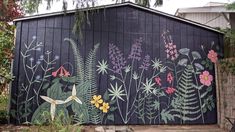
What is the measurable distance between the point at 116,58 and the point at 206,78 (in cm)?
242

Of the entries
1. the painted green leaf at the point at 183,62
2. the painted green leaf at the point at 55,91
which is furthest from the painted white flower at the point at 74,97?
the painted green leaf at the point at 183,62

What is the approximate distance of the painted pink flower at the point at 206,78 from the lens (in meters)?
6.83

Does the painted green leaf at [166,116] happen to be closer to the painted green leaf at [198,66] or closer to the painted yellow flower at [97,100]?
the painted green leaf at [198,66]

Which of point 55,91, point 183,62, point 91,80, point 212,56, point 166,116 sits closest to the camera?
point 55,91

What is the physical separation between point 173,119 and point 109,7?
3.27m

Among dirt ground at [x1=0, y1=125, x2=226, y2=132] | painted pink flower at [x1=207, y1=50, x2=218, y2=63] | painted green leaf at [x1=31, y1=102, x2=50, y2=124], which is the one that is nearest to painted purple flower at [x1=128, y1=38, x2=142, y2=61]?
dirt ground at [x1=0, y1=125, x2=226, y2=132]

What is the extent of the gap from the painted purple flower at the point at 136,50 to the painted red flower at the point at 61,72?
1613 millimetres


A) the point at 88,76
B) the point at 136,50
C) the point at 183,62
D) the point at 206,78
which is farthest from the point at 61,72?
the point at 206,78

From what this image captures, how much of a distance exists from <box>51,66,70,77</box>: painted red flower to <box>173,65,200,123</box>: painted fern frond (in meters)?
2.80

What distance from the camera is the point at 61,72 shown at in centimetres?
622

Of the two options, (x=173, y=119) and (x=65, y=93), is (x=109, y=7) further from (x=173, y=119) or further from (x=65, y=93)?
(x=173, y=119)

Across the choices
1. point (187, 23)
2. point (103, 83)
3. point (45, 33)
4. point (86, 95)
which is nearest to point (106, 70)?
point (103, 83)

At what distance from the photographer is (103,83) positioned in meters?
6.42

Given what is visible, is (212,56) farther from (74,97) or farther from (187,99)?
(74,97)
